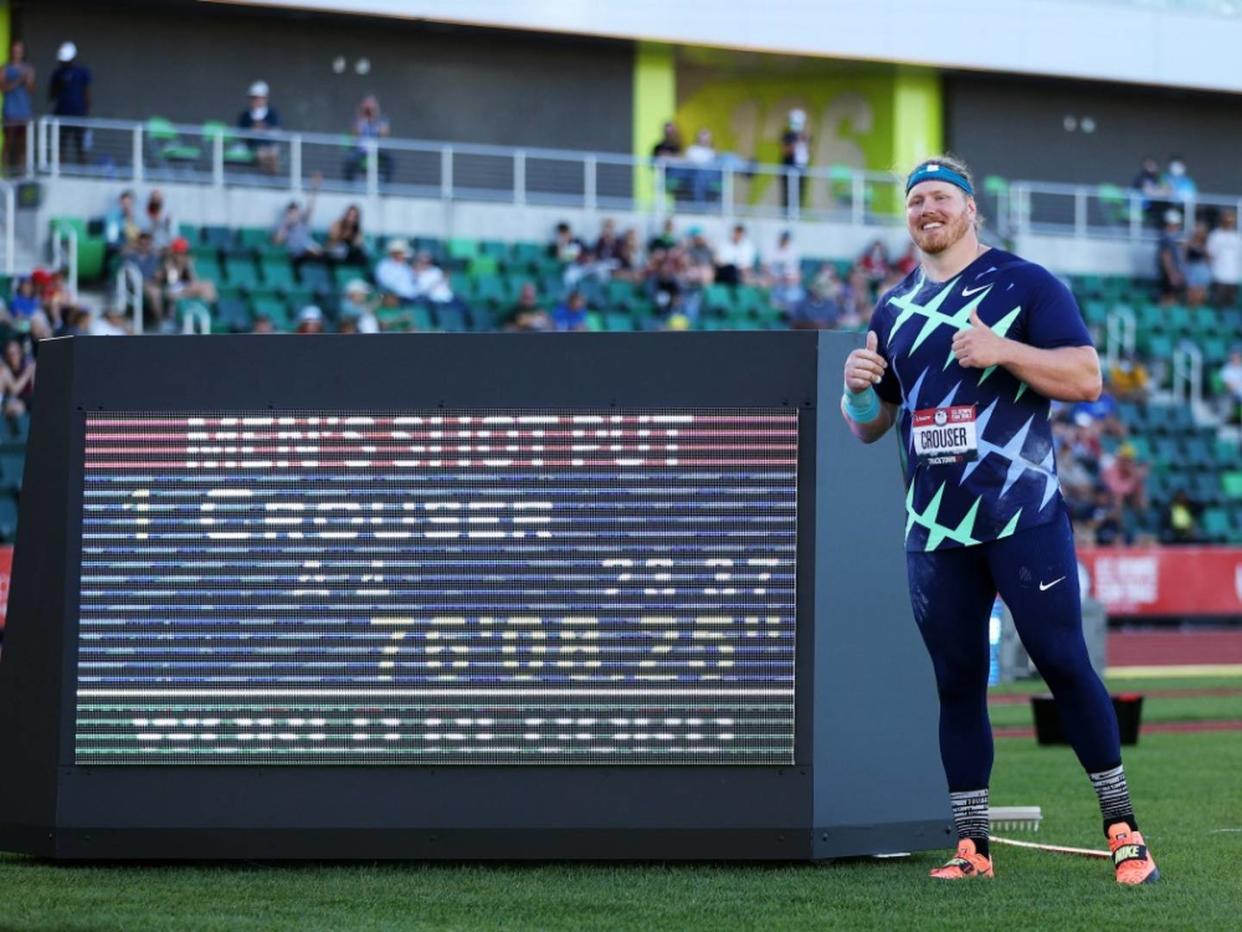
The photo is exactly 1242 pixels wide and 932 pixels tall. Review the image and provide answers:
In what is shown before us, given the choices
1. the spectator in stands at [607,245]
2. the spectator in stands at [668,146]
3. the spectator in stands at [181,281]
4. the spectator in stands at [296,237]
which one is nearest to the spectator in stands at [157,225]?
the spectator in stands at [181,281]

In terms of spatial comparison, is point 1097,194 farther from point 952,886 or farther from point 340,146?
point 952,886

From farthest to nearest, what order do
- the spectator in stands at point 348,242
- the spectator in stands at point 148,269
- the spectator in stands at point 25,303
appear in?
1. the spectator in stands at point 348,242
2. the spectator in stands at point 148,269
3. the spectator in stands at point 25,303

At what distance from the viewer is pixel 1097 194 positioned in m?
31.7

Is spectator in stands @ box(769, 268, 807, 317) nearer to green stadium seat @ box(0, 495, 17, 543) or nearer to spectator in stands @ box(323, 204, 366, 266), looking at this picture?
spectator in stands @ box(323, 204, 366, 266)

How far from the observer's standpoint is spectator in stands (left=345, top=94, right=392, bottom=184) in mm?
26281

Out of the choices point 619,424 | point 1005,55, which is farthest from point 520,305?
point 619,424

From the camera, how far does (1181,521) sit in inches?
1059

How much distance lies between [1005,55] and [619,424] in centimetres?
2922

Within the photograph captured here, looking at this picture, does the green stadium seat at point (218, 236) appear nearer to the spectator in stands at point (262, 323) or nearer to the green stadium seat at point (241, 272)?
the green stadium seat at point (241, 272)

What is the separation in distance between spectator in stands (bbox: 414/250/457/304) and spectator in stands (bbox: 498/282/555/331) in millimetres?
635

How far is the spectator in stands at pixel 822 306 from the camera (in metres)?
25.9

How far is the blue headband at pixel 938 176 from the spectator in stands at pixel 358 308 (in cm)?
1582

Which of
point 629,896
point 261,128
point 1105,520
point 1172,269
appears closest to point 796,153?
point 1172,269

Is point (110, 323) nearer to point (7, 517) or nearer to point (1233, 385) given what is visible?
point (7, 517)
